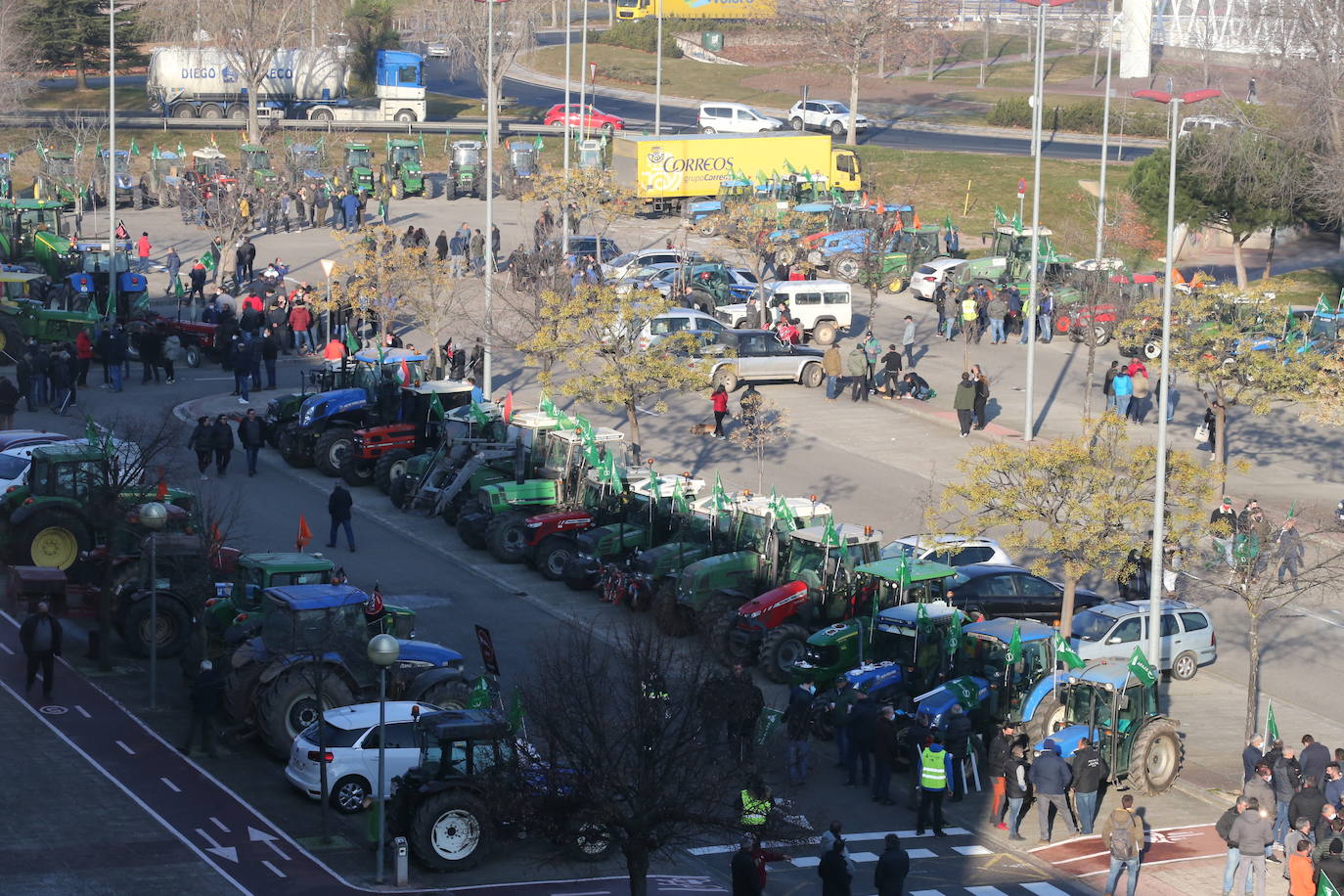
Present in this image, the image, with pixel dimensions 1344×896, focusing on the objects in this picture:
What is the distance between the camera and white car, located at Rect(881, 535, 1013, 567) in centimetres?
2848

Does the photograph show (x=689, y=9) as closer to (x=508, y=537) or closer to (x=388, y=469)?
(x=388, y=469)

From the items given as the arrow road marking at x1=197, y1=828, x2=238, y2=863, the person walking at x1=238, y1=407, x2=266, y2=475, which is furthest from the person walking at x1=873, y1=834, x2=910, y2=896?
the person walking at x1=238, y1=407, x2=266, y2=475

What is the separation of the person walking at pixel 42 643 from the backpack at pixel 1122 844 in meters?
13.5

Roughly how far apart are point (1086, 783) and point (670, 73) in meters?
82.7

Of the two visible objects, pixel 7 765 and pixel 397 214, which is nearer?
pixel 7 765

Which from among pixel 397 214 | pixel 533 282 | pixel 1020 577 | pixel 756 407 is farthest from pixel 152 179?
pixel 1020 577

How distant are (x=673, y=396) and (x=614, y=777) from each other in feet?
86.2

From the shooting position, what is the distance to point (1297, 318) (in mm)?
49281

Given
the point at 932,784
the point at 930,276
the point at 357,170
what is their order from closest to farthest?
the point at 932,784 → the point at 930,276 → the point at 357,170

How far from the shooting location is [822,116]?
265 feet

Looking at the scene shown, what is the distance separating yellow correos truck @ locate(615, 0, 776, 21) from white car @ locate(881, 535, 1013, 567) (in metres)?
83.4

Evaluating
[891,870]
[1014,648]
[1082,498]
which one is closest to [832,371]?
[1082,498]

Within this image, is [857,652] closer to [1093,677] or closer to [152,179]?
[1093,677]

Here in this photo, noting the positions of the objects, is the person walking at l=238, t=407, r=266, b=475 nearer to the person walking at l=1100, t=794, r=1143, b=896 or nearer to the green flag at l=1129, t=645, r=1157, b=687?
the green flag at l=1129, t=645, r=1157, b=687
